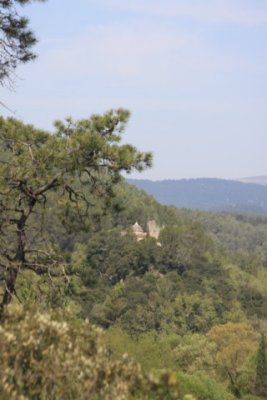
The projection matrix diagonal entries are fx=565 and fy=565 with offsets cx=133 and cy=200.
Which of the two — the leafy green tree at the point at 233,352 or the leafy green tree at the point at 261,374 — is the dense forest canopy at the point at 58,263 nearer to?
the leafy green tree at the point at 261,374

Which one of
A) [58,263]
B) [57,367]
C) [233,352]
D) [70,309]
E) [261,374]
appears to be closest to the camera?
[57,367]

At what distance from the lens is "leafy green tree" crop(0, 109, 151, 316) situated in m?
7.07

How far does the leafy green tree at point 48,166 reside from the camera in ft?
23.2

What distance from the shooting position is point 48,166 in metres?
7.46

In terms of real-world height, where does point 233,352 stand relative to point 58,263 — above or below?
below

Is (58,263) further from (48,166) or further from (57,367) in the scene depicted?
(57,367)

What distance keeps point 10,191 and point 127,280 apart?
2143 inches

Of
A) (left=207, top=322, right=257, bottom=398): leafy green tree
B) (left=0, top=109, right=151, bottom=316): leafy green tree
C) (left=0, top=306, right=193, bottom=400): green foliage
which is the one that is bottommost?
(left=207, top=322, right=257, bottom=398): leafy green tree

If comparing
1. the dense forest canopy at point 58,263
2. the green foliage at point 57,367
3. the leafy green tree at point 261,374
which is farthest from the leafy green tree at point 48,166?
the leafy green tree at point 261,374

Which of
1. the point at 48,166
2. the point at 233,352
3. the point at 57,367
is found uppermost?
the point at 48,166

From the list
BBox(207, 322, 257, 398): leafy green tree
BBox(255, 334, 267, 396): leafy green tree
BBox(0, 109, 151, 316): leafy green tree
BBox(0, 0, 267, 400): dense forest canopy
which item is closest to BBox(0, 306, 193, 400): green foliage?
BBox(0, 0, 267, 400): dense forest canopy

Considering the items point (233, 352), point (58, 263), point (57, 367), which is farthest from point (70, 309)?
point (233, 352)

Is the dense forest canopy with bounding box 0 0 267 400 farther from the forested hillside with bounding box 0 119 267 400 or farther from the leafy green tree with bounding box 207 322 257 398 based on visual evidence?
the leafy green tree with bounding box 207 322 257 398

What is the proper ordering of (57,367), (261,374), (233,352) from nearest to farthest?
1. (57,367)
2. (261,374)
3. (233,352)
